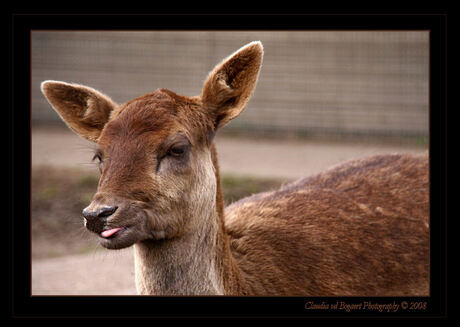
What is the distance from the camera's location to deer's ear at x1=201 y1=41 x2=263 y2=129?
423cm

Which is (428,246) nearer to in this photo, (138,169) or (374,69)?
(138,169)

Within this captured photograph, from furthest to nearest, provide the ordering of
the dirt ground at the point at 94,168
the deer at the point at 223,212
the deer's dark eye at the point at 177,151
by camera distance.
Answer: the dirt ground at the point at 94,168 < the deer's dark eye at the point at 177,151 < the deer at the point at 223,212

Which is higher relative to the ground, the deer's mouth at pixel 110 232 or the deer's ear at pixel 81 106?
the deer's ear at pixel 81 106

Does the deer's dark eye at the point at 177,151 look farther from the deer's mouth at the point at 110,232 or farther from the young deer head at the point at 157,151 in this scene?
the deer's mouth at the point at 110,232

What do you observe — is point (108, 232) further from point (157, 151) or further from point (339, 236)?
point (339, 236)

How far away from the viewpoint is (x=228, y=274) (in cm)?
421

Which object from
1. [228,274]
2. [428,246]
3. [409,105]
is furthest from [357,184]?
[409,105]

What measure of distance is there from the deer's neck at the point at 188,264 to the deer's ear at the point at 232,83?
65 centimetres

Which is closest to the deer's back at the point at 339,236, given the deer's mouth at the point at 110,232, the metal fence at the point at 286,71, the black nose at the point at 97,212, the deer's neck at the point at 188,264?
the deer's neck at the point at 188,264

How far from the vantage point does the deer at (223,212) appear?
3.77 meters

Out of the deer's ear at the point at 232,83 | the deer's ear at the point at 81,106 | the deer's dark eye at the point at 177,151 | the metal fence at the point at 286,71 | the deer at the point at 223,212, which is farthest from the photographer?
the metal fence at the point at 286,71

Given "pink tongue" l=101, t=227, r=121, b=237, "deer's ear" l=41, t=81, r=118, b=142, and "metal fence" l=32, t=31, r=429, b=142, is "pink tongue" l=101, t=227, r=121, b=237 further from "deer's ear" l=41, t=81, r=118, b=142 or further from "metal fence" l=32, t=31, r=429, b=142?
"metal fence" l=32, t=31, r=429, b=142

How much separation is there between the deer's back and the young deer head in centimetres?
62
